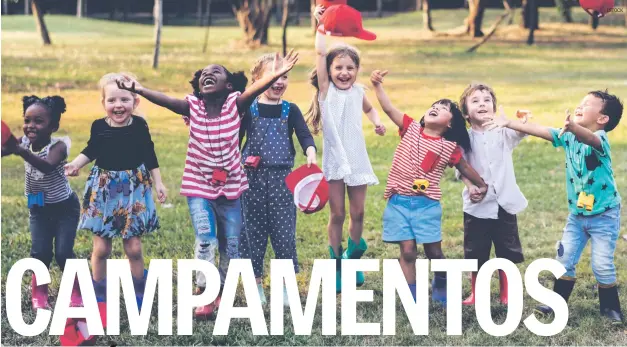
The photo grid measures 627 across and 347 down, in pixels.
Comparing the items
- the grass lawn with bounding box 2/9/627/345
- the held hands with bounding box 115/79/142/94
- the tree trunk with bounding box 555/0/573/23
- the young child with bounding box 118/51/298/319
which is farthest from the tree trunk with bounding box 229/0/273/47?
the held hands with bounding box 115/79/142/94

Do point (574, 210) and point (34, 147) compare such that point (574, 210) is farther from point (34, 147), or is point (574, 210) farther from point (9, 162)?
point (9, 162)

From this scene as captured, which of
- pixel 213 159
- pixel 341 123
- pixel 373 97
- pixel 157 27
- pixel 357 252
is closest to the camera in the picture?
pixel 213 159

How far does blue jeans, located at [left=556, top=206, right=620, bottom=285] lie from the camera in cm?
584

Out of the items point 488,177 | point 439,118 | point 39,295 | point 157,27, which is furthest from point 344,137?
point 157,27

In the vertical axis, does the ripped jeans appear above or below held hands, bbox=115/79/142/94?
below

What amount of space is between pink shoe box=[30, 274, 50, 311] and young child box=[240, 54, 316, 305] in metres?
1.27

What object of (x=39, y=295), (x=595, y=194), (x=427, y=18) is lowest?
(x=39, y=295)

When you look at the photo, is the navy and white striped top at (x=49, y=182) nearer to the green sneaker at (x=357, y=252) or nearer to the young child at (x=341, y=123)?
the young child at (x=341, y=123)

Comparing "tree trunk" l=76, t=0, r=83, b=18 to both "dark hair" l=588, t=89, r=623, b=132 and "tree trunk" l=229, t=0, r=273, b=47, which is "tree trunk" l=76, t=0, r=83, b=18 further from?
"dark hair" l=588, t=89, r=623, b=132

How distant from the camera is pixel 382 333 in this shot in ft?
18.8

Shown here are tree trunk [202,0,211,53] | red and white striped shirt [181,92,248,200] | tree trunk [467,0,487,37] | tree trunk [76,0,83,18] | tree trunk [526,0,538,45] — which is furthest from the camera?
tree trunk [76,0,83,18]

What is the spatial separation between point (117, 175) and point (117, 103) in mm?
404

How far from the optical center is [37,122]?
5910 millimetres

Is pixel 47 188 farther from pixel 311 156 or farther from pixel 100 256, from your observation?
pixel 311 156
